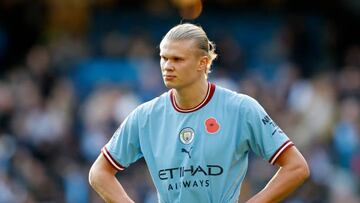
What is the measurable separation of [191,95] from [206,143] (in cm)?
33

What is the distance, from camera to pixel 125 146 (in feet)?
25.2

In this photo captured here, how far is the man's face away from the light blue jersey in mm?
216

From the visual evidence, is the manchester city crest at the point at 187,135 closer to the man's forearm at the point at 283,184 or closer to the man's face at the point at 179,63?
the man's face at the point at 179,63

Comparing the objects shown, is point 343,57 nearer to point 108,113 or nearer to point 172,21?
point 172,21

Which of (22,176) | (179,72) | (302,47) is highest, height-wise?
(179,72)

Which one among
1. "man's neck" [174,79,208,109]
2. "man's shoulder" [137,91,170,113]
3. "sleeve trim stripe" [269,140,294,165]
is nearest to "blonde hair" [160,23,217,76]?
"man's neck" [174,79,208,109]

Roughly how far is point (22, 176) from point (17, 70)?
3160 mm

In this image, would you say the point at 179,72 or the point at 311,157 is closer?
the point at 179,72

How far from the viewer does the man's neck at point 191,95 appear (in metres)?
7.46

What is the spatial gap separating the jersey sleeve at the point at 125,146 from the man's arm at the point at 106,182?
0.05 m

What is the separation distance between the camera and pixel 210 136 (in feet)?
24.2

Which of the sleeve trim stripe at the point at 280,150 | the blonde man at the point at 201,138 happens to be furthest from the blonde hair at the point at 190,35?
the sleeve trim stripe at the point at 280,150

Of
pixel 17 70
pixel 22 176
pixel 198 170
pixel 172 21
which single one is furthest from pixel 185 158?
pixel 172 21

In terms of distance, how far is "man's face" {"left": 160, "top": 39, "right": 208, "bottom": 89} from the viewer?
735cm
